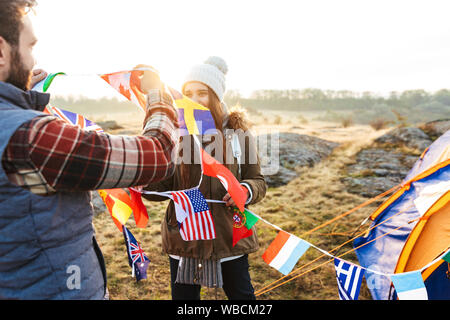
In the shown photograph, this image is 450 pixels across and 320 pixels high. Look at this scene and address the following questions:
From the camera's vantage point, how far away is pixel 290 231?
5.73 m

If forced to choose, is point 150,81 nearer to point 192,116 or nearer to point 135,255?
point 192,116

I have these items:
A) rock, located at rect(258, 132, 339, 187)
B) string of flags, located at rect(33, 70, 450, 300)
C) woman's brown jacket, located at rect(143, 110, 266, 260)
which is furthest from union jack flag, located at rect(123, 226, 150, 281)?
rock, located at rect(258, 132, 339, 187)

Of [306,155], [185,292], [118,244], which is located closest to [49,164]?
[185,292]

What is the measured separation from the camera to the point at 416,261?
2.81 metres

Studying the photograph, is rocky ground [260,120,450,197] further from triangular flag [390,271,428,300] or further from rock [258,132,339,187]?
triangular flag [390,271,428,300]

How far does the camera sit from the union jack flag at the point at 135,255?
228cm

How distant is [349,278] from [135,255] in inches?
67.6

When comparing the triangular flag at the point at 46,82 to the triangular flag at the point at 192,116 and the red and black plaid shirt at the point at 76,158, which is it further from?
the red and black plaid shirt at the point at 76,158

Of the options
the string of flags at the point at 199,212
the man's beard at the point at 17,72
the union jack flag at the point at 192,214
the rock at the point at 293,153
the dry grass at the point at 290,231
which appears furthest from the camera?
the rock at the point at 293,153

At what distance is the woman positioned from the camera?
2.12m

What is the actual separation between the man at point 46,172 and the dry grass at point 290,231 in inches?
111

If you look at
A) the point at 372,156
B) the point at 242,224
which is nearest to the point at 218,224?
the point at 242,224

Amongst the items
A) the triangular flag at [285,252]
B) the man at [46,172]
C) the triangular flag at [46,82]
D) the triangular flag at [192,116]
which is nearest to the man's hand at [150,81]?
the man at [46,172]
